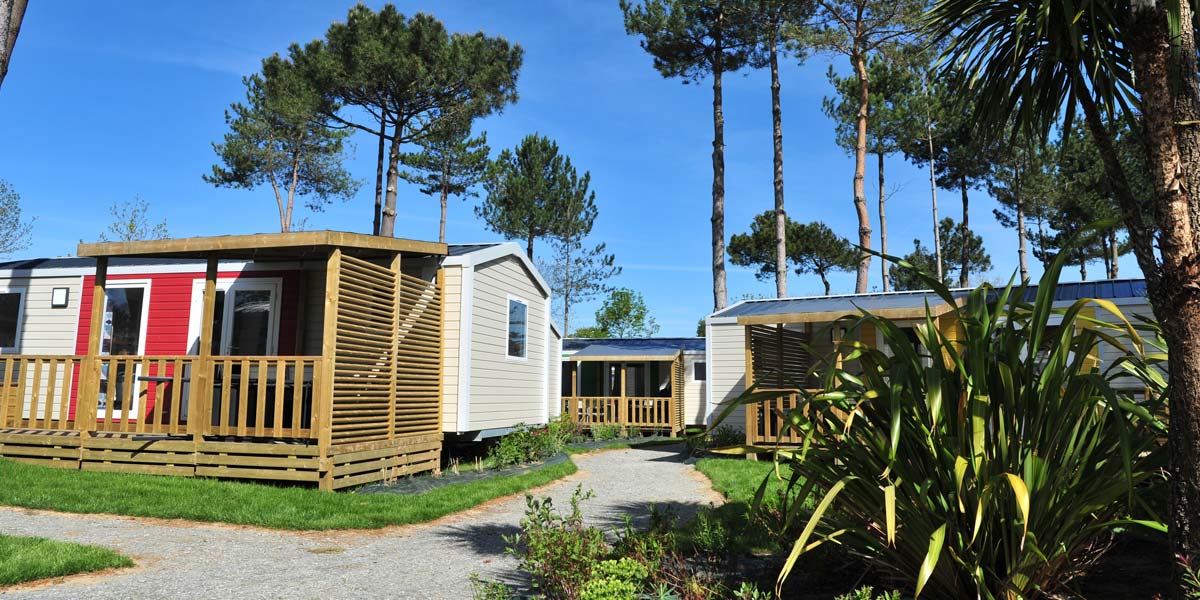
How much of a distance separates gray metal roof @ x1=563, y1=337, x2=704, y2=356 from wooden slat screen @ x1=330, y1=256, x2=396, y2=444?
42.2ft

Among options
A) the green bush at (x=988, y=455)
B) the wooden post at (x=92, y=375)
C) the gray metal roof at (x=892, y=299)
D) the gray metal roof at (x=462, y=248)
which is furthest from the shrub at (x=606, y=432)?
the green bush at (x=988, y=455)

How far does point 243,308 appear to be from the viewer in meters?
10.9

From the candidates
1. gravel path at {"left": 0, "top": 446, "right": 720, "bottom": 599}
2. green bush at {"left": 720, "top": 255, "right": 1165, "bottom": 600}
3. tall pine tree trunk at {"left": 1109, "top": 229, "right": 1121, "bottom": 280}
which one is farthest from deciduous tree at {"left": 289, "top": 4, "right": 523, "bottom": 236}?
tall pine tree trunk at {"left": 1109, "top": 229, "right": 1121, "bottom": 280}

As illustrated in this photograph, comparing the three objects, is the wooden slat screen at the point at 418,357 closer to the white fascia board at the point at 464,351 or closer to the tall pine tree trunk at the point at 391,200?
the white fascia board at the point at 464,351

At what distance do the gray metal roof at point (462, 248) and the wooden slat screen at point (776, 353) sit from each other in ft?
14.9

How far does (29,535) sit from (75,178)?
27.4 m

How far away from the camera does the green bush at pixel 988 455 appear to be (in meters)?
2.72

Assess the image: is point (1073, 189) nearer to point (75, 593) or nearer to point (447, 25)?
point (447, 25)

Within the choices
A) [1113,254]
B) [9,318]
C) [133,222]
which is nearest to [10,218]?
[133,222]

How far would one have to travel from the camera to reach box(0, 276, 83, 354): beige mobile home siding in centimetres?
1183

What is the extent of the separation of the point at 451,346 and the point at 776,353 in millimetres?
6228

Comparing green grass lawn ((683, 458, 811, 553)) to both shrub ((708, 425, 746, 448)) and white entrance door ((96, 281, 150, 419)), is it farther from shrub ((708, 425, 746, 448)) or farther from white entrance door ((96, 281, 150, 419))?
white entrance door ((96, 281, 150, 419))

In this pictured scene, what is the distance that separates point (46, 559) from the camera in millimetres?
4879

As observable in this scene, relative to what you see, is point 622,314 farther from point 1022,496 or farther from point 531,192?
point 1022,496
